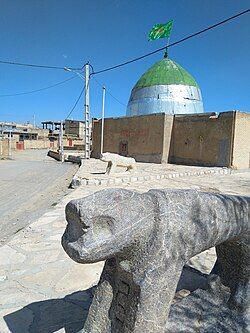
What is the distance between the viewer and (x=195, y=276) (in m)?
2.95

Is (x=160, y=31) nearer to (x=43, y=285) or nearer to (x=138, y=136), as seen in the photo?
(x=138, y=136)

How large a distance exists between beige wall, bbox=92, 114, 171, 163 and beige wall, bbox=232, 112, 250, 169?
474cm

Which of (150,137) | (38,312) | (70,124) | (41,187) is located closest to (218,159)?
(150,137)

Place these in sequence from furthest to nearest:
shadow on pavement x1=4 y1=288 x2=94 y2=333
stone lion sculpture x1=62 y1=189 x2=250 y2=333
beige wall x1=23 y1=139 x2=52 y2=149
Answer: beige wall x1=23 y1=139 x2=52 y2=149, shadow on pavement x1=4 y1=288 x2=94 y2=333, stone lion sculpture x1=62 y1=189 x2=250 y2=333

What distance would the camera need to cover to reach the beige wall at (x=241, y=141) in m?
16.3

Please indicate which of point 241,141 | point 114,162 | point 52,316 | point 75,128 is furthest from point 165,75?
point 75,128

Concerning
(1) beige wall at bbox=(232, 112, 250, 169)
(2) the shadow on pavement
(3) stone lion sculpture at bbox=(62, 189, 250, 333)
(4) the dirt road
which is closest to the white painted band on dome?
→ (1) beige wall at bbox=(232, 112, 250, 169)

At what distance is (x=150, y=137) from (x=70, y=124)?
35.1 m

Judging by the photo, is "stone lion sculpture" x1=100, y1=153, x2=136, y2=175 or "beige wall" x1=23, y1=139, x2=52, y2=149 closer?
"stone lion sculpture" x1=100, y1=153, x2=136, y2=175

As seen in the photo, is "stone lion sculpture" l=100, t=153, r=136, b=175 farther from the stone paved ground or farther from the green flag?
the green flag

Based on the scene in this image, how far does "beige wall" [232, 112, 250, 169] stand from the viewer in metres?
16.3

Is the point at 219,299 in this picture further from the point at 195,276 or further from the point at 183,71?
the point at 183,71

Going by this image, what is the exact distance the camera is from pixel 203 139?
17719 mm

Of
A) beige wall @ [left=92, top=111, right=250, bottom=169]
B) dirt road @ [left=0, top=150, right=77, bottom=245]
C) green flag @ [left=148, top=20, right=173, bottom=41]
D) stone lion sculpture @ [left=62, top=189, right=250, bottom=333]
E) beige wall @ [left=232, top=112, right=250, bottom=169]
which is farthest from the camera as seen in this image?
green flag @ [left=148, top=20, right=173, bottom=41]
